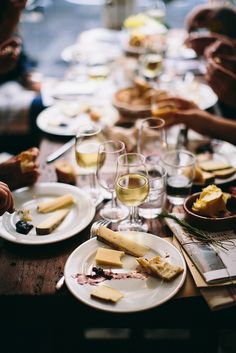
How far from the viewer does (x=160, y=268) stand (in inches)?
40.1

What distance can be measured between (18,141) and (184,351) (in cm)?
152

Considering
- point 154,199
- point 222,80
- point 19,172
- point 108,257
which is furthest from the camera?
point 222,80

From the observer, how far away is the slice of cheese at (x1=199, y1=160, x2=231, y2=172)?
4.80 feet

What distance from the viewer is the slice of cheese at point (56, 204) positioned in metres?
1.31

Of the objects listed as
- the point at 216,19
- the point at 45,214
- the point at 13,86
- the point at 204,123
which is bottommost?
the point at 13,86

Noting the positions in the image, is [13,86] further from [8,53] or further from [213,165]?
[213,165]

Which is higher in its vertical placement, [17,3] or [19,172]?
[17,3]

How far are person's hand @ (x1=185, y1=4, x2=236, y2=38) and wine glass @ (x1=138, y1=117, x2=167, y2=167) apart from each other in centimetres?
117

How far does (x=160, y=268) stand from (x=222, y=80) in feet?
3.42

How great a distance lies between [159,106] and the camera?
5.57 ft

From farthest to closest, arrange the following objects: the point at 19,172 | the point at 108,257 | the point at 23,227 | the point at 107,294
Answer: the point at 19,172 → the point at 23,227 → the point at 108,257 → the point at 107,294

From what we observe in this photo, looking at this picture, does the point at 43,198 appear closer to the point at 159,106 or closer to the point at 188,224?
the point at 188,224

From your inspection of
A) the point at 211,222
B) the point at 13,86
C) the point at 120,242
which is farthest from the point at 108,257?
the point at 13,86

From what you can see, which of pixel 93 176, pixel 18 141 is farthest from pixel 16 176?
pixel 18 141
